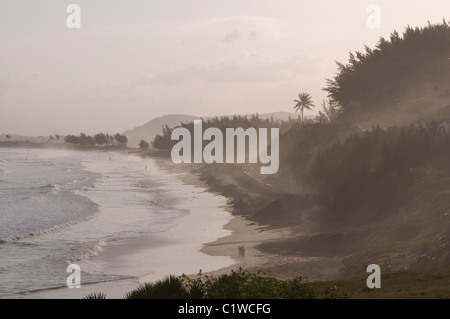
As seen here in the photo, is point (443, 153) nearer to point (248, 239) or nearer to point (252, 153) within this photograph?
point (248, 239)

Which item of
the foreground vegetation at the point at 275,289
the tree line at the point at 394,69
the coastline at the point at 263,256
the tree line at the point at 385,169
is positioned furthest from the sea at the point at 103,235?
the tree line at the point at 394,69

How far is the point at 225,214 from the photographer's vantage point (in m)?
55.4

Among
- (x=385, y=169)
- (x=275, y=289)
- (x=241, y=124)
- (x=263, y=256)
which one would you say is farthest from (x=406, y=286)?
(x=241, y=124)

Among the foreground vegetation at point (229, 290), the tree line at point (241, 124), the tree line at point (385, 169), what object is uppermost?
the tree line at point (241, 124)

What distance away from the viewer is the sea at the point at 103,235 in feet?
105

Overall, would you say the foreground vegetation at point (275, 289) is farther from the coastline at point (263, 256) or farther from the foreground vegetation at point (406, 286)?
the coastline at point (263, 256)

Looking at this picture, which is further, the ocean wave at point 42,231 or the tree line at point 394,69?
the tree line at point 394,69

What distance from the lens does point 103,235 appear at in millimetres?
45344

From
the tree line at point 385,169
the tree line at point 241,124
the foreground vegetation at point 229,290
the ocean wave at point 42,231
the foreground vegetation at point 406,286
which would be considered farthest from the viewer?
the tree line at point 241,124

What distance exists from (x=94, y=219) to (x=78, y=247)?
13364mm

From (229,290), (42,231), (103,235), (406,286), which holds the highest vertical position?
(229,290)

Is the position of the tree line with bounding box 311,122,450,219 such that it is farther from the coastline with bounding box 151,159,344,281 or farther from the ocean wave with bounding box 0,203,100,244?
the ocean wave with bounding box 0,203,100,244

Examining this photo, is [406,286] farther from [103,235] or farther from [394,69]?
[394,69]
